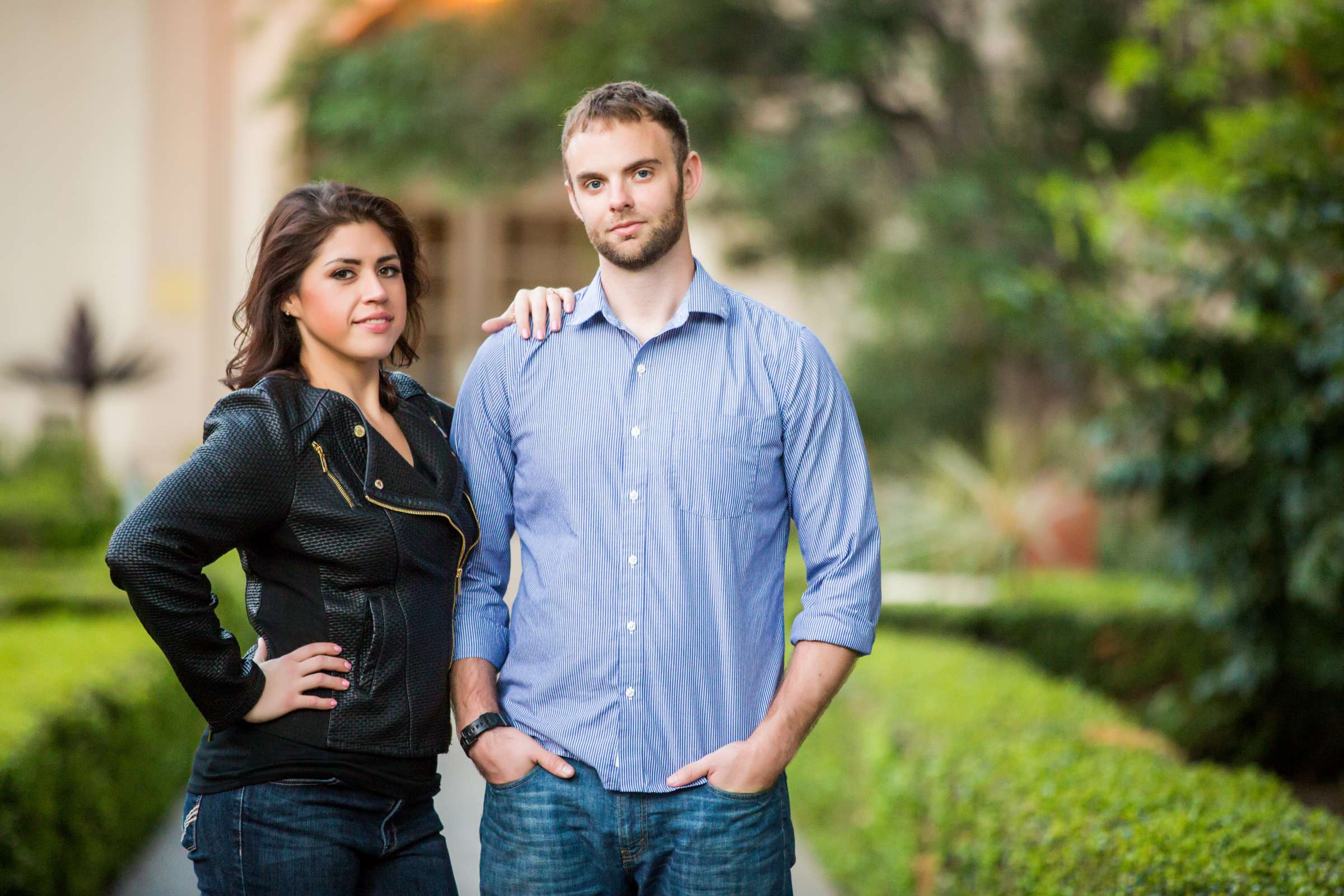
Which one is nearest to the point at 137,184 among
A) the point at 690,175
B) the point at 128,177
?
the point at 128,177

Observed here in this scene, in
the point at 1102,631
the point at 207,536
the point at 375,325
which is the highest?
the point at 375,325

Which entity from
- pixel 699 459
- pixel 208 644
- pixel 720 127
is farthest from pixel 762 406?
pixel 720 127

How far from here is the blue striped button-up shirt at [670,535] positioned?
2393 mm

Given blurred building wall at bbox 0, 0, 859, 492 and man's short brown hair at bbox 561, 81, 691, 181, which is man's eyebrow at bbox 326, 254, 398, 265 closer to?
man's short brown hair at bbox 561, 81, 691, 181

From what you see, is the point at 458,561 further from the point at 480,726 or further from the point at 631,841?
the point at 631,841

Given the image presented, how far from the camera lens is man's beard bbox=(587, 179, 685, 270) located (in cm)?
247

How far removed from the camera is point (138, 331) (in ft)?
44.4

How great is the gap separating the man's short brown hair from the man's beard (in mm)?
81

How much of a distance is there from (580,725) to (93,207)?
42.5ft

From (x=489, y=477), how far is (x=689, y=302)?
50 centimetres

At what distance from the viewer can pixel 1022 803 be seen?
3406 mm

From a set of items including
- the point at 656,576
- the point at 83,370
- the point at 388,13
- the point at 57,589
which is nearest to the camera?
the point at 656,576

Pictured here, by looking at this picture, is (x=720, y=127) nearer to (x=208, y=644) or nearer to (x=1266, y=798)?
(x=1266, y=798)

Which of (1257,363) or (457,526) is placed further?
(1257,363)
